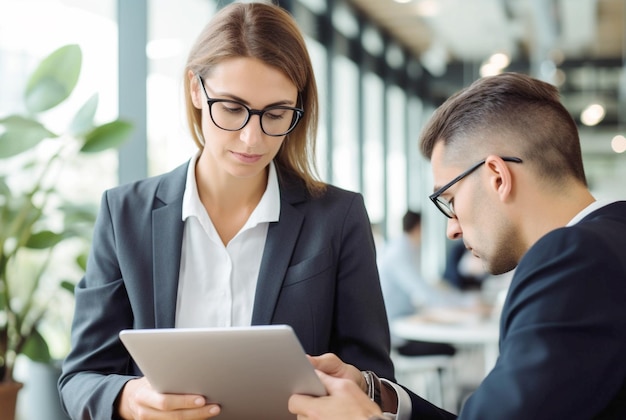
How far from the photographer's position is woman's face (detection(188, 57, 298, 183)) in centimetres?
176

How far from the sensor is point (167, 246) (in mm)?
1844

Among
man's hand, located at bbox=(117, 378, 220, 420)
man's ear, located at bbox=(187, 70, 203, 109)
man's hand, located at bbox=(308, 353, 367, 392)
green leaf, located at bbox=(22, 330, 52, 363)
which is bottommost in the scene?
green leaf, located at bbox=(22, 330, 52, 363)

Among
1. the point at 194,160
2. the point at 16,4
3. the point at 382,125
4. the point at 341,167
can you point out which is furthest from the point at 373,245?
the point at 382,125

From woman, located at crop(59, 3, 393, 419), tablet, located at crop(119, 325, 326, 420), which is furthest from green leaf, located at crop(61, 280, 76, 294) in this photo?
tablet, located at crop(119, 325, 326, 420)

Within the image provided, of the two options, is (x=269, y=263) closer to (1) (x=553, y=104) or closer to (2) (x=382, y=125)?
(1) (x=553, y=104)

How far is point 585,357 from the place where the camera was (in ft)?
4.12

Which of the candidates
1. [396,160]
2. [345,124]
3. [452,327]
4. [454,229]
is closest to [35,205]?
[454,229]

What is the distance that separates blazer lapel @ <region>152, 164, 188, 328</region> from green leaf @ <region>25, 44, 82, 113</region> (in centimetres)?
102

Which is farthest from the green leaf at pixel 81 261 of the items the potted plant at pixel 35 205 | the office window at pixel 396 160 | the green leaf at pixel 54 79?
the office window at pixel 396 160

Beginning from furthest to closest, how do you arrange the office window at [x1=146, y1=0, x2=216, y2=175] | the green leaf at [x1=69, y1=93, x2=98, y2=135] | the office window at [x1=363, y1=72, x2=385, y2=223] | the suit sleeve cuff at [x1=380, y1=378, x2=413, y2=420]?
the office window at [x1=363, y1=72, x2=385, y2=223]
the office window at [x1=146, y1=0, x2=216, y2=175]
the green leaf at [x1=69, y1=93, x2=98, y2=135]
the suit sleeve cuff at [x1=380, y1=378, x2=413, y2=420]

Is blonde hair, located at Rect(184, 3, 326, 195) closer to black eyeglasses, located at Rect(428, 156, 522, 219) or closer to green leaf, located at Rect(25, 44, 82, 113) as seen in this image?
black eyeglasses, located at Rect(428, 156, 522, 219)

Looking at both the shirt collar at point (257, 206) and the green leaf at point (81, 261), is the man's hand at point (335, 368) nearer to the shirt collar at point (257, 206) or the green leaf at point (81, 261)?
the shirt collar at point (257, 206)

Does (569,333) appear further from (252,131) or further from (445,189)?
(252,131)

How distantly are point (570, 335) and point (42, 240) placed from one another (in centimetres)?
215
